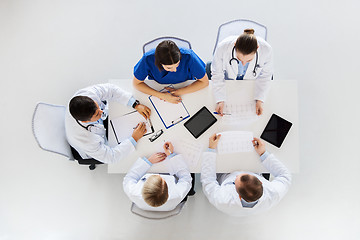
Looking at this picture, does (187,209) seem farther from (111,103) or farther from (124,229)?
(111,103)

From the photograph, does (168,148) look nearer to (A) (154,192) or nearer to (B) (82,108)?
(A) (154,192)

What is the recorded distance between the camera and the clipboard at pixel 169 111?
5.66 ft

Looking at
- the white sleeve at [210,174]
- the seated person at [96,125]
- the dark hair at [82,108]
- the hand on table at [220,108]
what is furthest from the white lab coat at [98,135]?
the hand on table at [220,108]

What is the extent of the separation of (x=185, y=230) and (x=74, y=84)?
173 centimetres

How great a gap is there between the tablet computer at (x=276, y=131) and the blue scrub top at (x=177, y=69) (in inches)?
22.2

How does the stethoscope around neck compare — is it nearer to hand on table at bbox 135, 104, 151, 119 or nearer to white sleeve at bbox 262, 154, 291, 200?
hand on table at bbox 135, 104, 151, 119

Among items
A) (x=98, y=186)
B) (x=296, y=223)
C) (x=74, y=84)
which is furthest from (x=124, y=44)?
(x=296, y=223)

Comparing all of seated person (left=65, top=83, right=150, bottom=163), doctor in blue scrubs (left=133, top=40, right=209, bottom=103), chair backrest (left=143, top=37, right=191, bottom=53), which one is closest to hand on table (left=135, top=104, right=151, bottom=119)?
seated person (left=65, top=83, right=150, bottom=163)

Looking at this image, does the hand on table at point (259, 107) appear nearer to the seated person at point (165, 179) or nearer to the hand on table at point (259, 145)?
the hand on table at point (259, 145)

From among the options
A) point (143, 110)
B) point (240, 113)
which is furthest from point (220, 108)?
point (143, 110)

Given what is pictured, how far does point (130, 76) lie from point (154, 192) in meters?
1.36

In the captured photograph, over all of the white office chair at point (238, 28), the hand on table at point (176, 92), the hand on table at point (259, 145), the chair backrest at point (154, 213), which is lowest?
the chair backrest at point (154, 213)

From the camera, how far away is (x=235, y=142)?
1.71 metres

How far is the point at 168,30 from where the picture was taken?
100.0 inches
